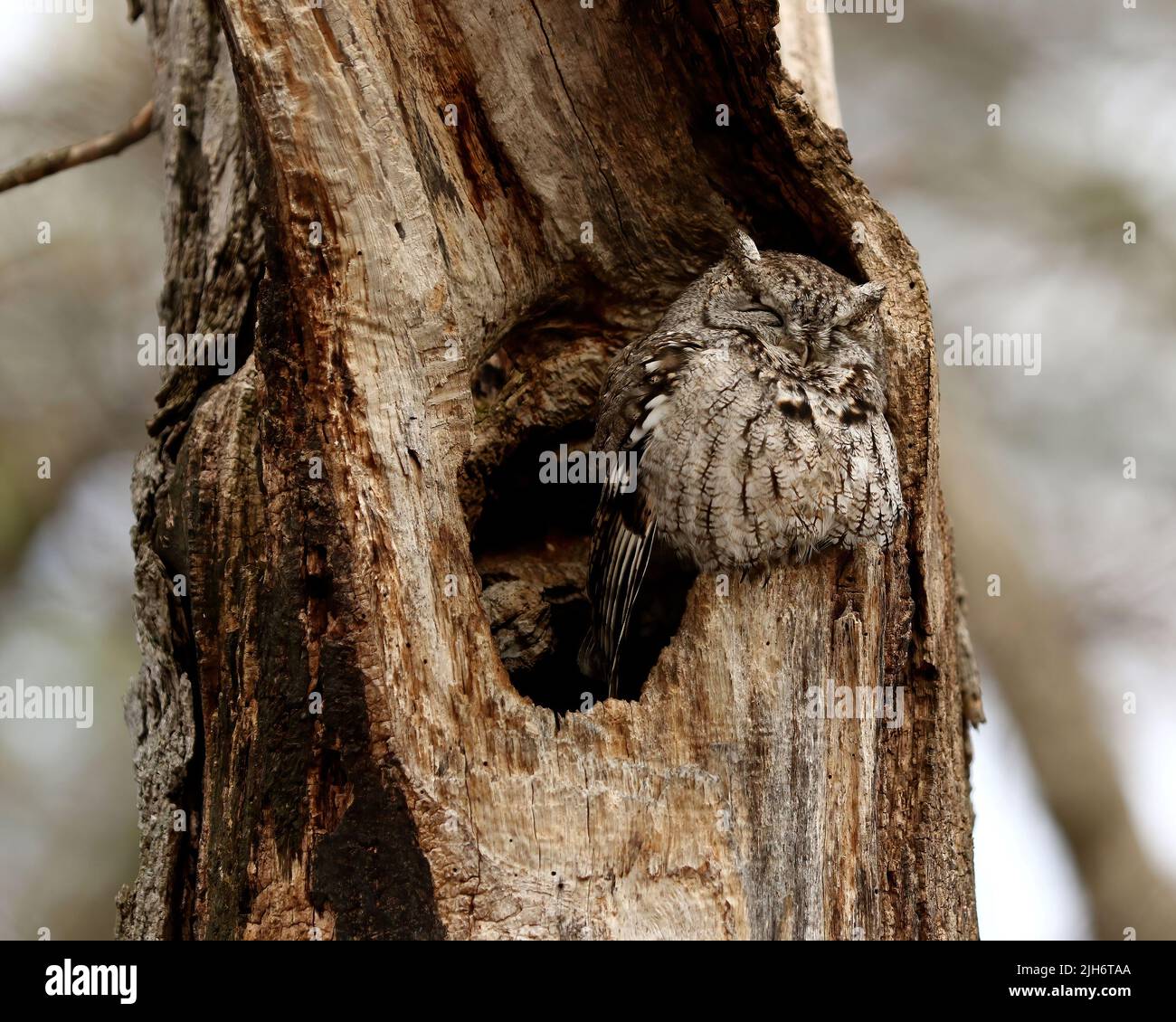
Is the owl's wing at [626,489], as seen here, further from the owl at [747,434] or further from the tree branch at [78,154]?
the tree branch at [78,154]

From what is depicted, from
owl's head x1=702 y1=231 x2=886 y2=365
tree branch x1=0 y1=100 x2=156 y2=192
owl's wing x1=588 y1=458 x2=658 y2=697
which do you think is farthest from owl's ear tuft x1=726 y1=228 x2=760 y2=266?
tree branch x1=0 y1=100 x2=156 y2=192

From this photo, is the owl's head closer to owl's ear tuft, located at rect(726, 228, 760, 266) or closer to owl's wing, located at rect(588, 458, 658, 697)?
owl's ear tuft, located at rect(726, 228, 760, 266)

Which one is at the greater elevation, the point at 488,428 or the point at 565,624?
the point at 488,428

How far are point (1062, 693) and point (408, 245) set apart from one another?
5.51 metres

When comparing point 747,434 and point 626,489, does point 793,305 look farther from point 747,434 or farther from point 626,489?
point 626,489

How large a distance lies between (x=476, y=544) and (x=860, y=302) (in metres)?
1.63

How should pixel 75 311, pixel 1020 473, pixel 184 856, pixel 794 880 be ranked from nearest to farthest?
1. pixel 794 880
2. pixel 184 856
3. pixel 75 311
4. pixel 1020 473

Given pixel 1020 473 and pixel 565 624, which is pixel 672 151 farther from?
pixel 1020 473

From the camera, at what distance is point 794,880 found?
2977 millimetres

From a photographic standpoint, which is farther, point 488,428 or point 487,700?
point 488,428

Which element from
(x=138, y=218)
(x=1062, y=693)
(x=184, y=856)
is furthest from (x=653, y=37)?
(x=1062, y=693)

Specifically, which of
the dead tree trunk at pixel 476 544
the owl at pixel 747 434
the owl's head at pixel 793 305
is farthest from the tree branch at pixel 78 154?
the owl's head at pixel 793 305

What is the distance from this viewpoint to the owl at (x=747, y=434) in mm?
3303

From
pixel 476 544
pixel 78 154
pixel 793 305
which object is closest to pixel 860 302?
pixel 793 305
